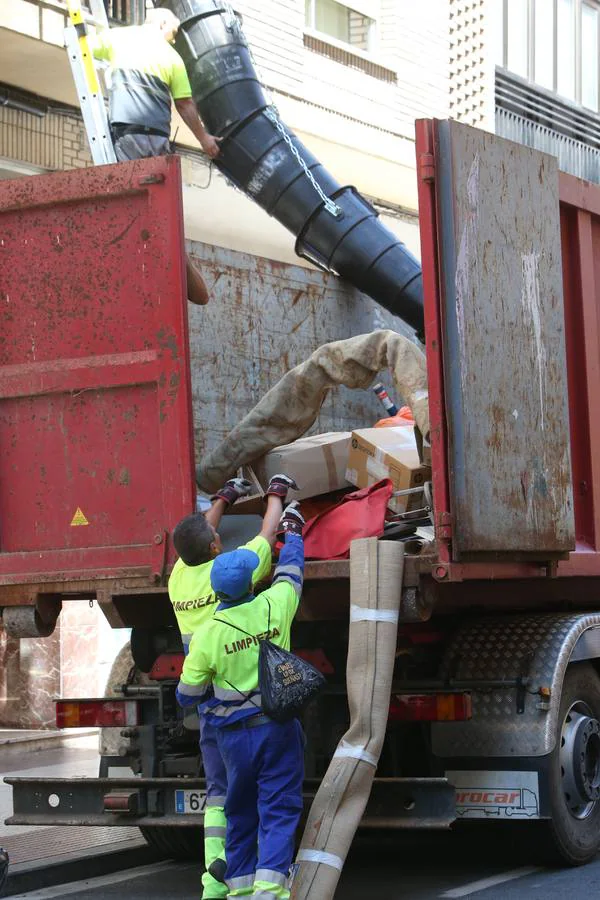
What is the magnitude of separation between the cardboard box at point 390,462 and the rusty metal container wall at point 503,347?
47cm

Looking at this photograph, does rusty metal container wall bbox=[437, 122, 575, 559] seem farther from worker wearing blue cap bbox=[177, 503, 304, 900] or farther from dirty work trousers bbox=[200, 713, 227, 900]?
dirty work trousers bbox=[200, 713, 227, 900]

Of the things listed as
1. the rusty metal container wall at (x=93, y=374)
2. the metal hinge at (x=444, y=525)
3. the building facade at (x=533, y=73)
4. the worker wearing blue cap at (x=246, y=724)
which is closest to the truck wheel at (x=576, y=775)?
the metal hinge at (x=444, y=525)

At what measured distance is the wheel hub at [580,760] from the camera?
21.2ft

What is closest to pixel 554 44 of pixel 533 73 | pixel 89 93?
pixel 533 73

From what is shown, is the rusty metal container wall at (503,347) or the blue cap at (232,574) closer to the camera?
the blue cap at (232,574)

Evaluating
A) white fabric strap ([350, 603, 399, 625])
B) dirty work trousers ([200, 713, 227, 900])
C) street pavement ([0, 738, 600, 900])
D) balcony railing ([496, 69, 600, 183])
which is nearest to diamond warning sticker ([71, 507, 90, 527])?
dirty work trousers ([200, 713, 227, 900])

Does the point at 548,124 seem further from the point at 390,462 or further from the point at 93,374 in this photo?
the point at 93,374

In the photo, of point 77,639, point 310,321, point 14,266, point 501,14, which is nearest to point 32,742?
point 77,639

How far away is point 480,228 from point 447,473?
3.38ft

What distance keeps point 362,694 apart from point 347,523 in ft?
2.66

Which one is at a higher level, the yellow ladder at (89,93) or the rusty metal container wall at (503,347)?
the yellow ladder at (89,93)

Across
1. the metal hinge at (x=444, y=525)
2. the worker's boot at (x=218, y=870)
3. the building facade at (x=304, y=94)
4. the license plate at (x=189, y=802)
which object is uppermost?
the building facade at (x=304, y=94)

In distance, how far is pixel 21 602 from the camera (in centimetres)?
671

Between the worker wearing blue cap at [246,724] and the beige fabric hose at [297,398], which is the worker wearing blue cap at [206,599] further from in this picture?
the beige fabric hose at [297,398]
